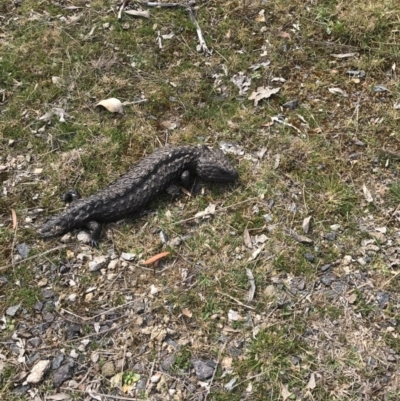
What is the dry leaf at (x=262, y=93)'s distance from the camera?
272 inches

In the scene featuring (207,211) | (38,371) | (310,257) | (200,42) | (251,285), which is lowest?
(38,371)

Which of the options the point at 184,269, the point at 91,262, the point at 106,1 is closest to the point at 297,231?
the point at 184,269

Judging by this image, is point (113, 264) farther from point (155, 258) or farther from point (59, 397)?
point (59, 397)

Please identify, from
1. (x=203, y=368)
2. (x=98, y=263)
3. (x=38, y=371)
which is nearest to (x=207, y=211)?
(x=98, y=263)

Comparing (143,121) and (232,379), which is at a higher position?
(143,121)

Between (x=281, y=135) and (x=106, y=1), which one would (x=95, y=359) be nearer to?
(x=281, y=135)

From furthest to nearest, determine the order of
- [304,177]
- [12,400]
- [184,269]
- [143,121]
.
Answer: [143,121] < [304,177] < [184,269] < [12,400]

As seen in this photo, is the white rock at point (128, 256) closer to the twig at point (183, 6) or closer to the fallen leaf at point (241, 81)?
the fallen leaf at point (241, 81)

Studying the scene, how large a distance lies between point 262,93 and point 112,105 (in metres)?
2.18

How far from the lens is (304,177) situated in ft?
20.4

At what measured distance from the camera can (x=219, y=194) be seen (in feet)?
20.3

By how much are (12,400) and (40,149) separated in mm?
3225

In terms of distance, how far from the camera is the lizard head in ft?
20.0

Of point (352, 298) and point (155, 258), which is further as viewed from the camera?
point (155, 258)
